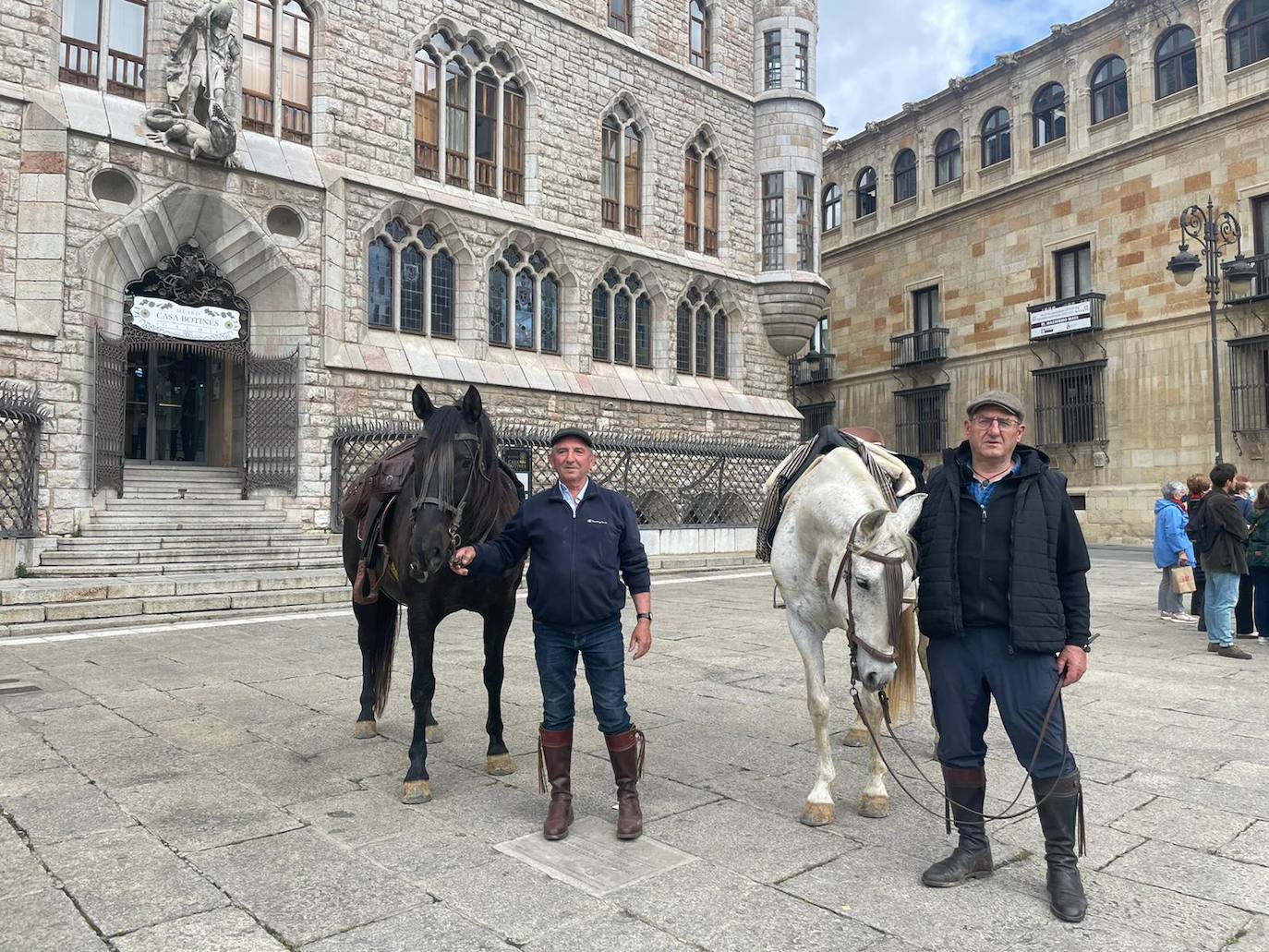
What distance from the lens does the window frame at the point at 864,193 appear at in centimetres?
3325

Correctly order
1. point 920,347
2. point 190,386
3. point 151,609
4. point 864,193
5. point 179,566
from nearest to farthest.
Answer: point 151,609 < point 179,566 < point 190,386 < point 920,347 < point 864,193

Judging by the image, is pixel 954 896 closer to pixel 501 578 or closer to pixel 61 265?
pixel 501 578

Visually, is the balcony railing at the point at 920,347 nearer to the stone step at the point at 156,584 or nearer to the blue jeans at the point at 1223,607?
the blue jeans at the point at 1223,607

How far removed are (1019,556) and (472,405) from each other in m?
2.52

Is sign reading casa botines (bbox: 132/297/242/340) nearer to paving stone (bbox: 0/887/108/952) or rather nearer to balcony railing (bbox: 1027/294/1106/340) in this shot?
paving stone (bbox: 0/887/108/952)

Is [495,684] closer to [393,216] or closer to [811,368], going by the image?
[393,216]

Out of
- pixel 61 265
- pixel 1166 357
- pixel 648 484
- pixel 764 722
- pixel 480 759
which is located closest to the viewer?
pixel 480 759

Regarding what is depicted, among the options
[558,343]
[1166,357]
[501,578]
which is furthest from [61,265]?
[1166,357]

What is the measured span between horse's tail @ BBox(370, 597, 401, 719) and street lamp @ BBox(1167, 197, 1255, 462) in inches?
424

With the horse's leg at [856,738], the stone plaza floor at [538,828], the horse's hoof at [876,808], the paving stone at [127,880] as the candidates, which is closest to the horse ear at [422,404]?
the stone plaza floor at [538,828]

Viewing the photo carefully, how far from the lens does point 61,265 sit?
13.8m

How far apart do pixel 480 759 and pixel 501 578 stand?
3.51 feet

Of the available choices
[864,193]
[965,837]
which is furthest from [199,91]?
[864,193]

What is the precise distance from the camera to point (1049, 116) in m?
27.2
